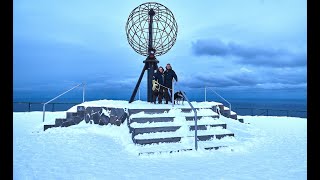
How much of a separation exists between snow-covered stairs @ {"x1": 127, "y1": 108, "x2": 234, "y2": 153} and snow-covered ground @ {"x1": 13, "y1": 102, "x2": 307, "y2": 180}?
0.98 ft

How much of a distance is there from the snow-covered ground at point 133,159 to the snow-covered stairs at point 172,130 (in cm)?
30

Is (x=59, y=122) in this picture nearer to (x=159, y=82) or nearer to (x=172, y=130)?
(x=159, y=82)

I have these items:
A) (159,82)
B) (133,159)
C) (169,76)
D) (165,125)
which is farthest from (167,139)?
(159,82)

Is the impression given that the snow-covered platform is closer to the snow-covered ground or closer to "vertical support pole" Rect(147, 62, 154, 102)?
the snow-covered ground

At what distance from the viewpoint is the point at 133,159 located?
6.44 metres

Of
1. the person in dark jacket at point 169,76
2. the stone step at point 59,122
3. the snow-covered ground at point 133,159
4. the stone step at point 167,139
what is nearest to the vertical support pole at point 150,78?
the person in dark jacket at point 169,76

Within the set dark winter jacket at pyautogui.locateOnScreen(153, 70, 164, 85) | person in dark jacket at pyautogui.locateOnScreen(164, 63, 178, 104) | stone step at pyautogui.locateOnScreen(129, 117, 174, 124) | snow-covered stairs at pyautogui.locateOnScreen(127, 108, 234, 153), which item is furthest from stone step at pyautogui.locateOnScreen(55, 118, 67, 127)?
person in dark jacket at pyautogui.locateOnScreen(164, 63, 178, 104)

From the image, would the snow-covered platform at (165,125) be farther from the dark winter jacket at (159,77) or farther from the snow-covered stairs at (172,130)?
the dark winter jacket at (159,77)

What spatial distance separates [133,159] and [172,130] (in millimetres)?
→ 2089

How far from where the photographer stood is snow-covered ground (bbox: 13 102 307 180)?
5293mm

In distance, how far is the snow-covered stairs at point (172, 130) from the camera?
24.7 ft

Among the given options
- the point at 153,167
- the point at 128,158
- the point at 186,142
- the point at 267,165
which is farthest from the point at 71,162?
the point at 267,165
